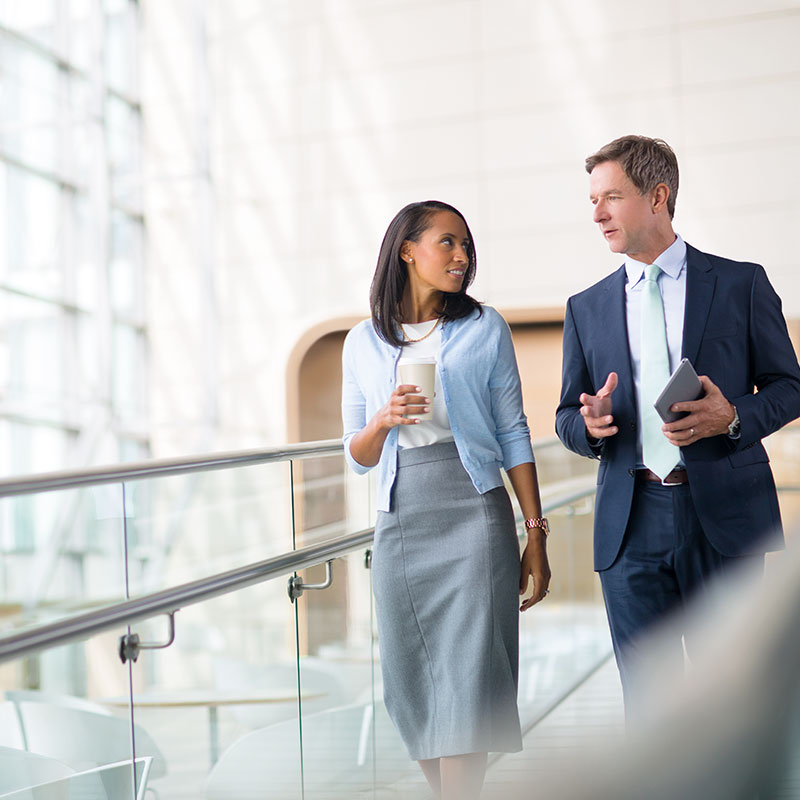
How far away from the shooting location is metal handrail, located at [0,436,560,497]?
5.57ft

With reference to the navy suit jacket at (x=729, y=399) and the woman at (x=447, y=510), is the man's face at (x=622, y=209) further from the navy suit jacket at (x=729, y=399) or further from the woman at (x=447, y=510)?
the woman at (x=447, y=510)

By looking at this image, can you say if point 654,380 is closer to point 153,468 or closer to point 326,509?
point 153,468

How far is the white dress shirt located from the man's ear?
9cm

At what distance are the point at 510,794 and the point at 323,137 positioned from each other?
10.2 metres

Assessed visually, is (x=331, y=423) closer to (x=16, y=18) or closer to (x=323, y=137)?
(x=323, y=137)

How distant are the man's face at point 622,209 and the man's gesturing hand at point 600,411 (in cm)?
31

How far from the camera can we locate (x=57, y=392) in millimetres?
10578

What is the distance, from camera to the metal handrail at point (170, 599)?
5.91 ft

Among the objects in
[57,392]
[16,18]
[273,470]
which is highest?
[16,18]

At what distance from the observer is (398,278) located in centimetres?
225

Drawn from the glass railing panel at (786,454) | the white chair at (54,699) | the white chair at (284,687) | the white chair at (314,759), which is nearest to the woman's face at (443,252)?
the white chair at (284,687)

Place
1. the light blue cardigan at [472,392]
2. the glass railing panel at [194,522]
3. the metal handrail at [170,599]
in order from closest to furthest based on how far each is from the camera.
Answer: the metal handrail at [170,599]
the light blue cardigan at [472,392]
the glass railing panel at [194,522]

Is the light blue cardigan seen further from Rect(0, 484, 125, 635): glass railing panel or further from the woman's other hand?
Rect(0, 484, 125, 635): glass railing panel

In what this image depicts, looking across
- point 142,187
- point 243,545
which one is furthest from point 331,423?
point 142,187
